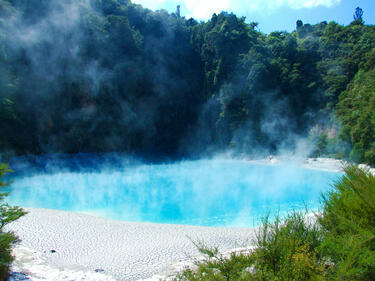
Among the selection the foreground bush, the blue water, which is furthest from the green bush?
the blue water

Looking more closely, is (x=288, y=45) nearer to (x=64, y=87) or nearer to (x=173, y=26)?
(x=173, y=26)

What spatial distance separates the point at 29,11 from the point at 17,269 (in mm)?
22518

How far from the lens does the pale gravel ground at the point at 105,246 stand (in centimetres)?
468

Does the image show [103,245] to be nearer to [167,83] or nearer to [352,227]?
[352,227]

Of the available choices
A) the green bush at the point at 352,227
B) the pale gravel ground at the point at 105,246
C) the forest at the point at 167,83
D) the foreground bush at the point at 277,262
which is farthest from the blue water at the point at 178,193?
the forest at the point at 167,83

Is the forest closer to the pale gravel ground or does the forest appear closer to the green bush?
the pale gravel ground

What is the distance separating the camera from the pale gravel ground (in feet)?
15.3

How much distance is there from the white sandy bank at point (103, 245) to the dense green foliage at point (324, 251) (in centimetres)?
98

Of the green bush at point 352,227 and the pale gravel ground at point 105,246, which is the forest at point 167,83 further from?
the green bush at point 352,227

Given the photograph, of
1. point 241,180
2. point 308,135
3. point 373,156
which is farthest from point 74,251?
point 308,135

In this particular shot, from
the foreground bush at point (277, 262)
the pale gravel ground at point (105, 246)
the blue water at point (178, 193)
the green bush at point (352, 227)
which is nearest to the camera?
the green bush at point (352, 227)

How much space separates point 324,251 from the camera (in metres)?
2.74

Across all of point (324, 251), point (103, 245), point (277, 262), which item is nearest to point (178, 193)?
point (103, 245)

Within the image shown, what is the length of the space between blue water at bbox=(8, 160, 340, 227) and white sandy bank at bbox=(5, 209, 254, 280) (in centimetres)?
136
